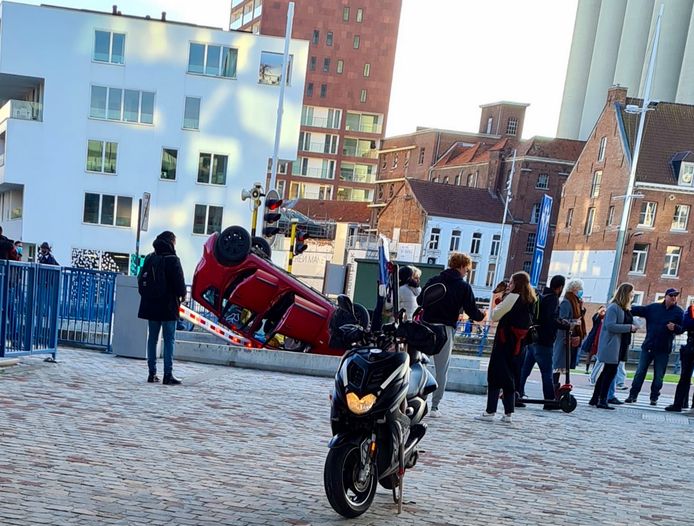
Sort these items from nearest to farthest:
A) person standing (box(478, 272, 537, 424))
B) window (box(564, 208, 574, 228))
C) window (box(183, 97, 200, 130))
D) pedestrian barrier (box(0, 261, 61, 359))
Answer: person standing (box(478, 272, 537, 424)) < pedestrian barrier (box(0, 261, 61, 359)) < window (box(183, 97, 200, 130)) < window (box(564, 208, 574, 228))

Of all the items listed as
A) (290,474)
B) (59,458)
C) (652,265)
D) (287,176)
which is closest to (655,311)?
(290,474)

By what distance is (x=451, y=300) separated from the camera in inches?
373

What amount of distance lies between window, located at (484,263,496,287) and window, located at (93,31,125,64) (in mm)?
42356

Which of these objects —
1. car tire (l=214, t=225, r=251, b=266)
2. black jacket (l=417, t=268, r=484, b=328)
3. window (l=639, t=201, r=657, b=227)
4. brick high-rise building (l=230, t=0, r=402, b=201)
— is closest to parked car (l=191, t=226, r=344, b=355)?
car tire (l=214, t=225, r=251, b=266)

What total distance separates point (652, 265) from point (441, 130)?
39.8 metres

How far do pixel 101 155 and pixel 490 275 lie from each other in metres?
42.0

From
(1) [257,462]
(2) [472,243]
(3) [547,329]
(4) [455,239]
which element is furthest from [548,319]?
(2) [472,243]

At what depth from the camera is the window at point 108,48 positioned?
3834cm

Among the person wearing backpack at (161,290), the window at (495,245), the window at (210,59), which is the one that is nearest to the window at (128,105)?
the window at (210,59)

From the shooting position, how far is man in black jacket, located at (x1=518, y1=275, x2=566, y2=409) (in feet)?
36.7

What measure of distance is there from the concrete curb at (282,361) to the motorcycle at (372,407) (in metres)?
7.77

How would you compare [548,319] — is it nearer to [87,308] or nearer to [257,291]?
[257,291]

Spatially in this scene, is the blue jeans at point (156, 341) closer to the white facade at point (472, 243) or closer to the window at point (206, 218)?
the window at point (206, 218)

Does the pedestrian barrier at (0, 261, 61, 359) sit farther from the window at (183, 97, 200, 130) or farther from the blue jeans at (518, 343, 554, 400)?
the window at (183, 97, 200, 130)
